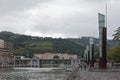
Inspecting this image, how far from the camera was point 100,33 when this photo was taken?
2261 inches

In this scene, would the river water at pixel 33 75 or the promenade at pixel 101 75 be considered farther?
the river water at pixel 33 75

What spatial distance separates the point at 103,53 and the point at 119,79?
19039 millimetres

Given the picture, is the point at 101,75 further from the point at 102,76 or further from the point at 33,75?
the point at 33,75

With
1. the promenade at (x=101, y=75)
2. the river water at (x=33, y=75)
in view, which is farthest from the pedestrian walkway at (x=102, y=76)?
the river water at (x=33, y=75)

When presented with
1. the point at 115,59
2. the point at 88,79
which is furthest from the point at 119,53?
the point at 88,79

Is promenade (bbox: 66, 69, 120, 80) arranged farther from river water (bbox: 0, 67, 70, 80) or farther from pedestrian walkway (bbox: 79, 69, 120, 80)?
river water (bbox: 0, 67, 70, 80)

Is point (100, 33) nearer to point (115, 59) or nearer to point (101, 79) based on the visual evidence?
point (101, 79)

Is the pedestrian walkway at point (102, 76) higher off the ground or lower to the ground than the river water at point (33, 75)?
higher

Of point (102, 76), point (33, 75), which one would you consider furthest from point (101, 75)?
point (33, 75)

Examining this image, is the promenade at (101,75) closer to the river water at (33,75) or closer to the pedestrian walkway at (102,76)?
the pedestrian walkway at (102,76)

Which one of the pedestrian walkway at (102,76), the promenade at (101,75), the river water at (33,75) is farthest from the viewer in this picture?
the river water at (33,75)

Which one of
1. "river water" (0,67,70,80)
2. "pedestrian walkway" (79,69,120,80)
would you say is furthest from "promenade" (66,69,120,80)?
"river water" (0,67,70,80)

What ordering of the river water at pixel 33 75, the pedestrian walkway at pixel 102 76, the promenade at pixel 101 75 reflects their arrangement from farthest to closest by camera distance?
the river water at pixel 33 75, the promenade at pixel 101 75, the pedestrian walkway at pixel 102 76

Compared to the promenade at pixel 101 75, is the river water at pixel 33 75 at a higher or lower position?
lower
